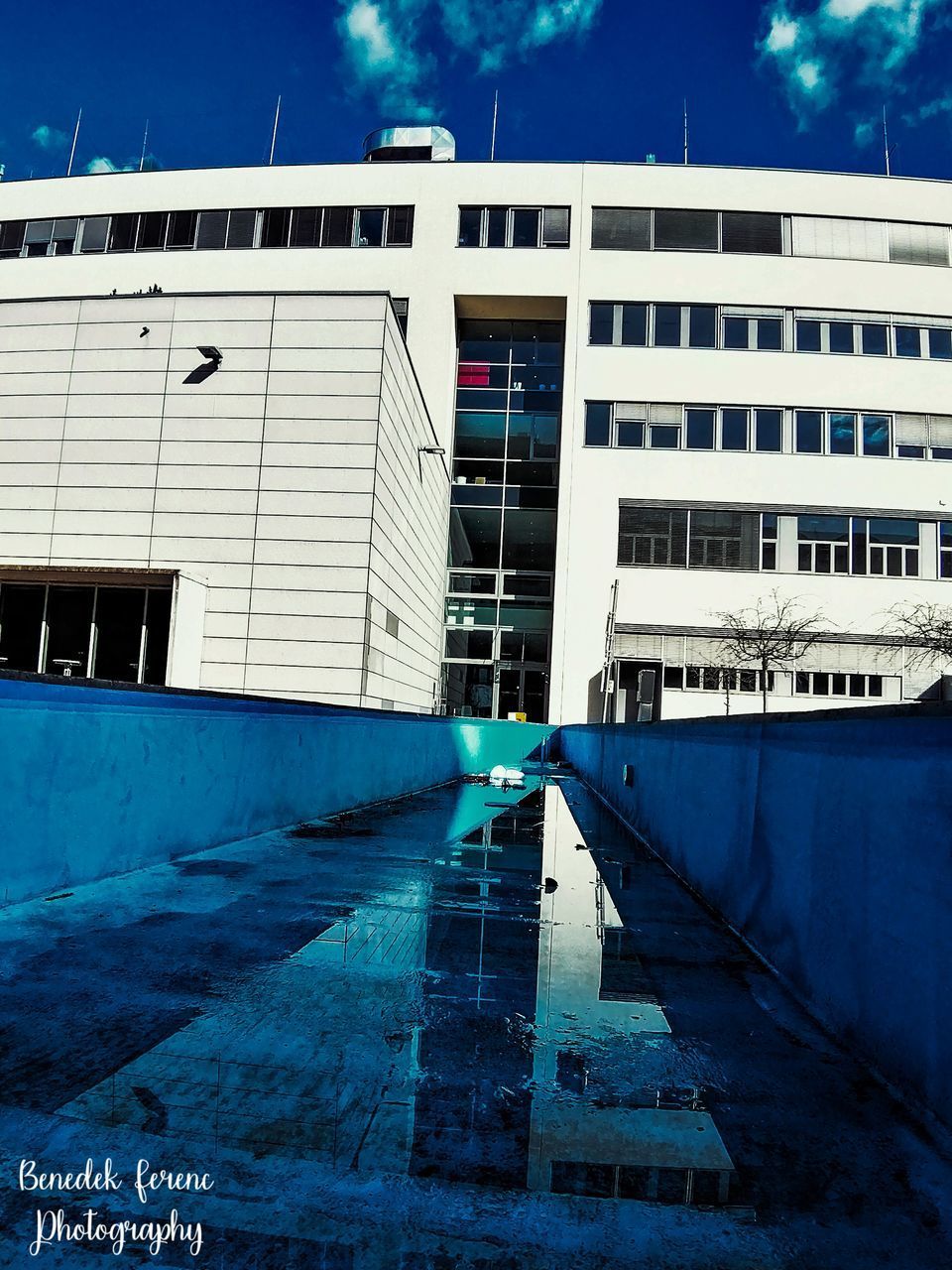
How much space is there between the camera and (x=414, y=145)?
39.0 meters

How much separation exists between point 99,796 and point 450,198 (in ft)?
114

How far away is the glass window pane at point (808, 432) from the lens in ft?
105

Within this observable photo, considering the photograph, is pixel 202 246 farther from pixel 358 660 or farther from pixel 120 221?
pixel 358 660

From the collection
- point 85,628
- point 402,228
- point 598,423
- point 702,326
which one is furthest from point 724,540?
point 85,628

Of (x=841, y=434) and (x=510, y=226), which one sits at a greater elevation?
(x=510, y=226)

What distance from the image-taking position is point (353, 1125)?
195 centimetres

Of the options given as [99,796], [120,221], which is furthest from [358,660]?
[120,221]

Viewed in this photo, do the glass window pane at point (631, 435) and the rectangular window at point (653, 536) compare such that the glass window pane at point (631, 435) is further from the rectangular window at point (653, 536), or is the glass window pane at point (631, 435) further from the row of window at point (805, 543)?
the row of window at point (805, 543)

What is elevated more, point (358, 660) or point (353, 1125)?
point (358, 660)

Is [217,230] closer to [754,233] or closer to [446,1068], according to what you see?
[754,233]

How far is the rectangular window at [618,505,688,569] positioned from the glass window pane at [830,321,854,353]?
9133mm

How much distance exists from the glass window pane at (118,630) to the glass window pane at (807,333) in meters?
26.7

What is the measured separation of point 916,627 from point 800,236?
53.1 feet

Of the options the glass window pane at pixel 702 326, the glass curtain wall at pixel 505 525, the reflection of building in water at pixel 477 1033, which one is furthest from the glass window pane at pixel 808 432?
the reflection of building in water at pixel 477 1033
